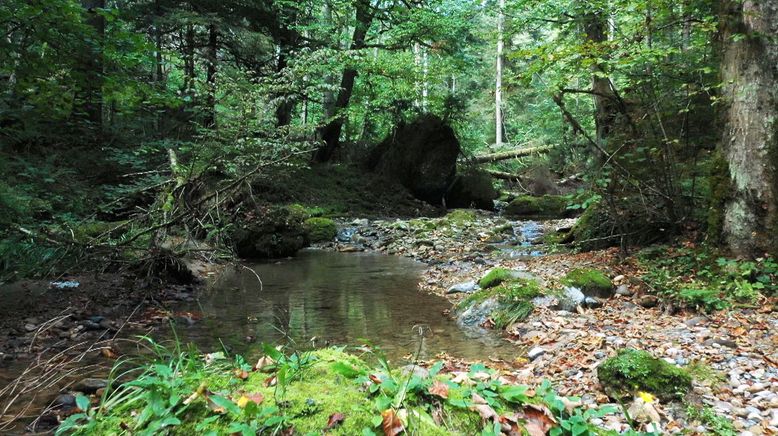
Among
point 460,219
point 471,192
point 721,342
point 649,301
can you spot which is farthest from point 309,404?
point 471,192

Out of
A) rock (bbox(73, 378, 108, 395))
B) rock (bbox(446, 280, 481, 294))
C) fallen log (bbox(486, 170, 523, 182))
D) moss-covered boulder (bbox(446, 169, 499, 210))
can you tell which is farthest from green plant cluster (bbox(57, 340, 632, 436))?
fallen log (bbox(486, 170, 523, 182))

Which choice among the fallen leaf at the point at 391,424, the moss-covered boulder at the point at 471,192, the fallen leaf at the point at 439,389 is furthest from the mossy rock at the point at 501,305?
the moss-covered boulder at the point at 471,192

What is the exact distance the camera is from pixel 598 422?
3010mm

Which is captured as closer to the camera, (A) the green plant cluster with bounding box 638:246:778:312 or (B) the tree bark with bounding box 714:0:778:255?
(A) the green plant cluster with bounding box 638:246:778:312

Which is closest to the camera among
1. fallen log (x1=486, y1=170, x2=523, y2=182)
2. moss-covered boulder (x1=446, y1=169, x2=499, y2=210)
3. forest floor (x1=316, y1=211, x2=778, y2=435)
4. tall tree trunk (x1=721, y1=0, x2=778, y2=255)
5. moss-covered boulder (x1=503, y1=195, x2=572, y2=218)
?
forest floor (x1=316, y1=211, x2=778, y2=435)

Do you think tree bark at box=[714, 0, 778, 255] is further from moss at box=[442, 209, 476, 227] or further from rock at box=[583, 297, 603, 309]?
moss at box=[442, 209, 476, 227]

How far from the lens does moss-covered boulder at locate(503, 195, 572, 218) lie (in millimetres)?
17641

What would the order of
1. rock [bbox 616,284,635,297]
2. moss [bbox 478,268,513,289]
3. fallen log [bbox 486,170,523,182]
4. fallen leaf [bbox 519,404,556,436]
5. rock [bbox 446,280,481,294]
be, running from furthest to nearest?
1. fallen log [bbox 486,170,523,182]
2. rock [bbox 446,280,481,294]
3. moss [bbox 478,268,513,289]
4. rock [bbox 616,284,635,297]
5. fallen leaf [bbox 519,404,556,436]

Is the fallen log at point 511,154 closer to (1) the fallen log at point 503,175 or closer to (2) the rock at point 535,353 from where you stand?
(1) the fallen log at point 503,175

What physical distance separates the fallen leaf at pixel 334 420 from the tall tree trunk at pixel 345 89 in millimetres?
15615

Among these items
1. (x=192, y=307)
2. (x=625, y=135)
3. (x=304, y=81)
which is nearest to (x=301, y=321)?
(x=192, y=307)

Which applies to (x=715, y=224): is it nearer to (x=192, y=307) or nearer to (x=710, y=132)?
(x=710, y=132)

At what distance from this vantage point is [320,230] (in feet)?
45.3

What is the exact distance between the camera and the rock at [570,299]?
6.02 metres
